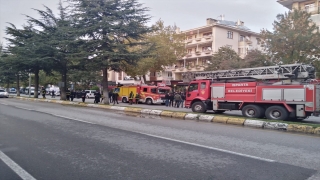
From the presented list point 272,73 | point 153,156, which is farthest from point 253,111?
point 153,156

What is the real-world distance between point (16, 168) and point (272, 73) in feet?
48.0

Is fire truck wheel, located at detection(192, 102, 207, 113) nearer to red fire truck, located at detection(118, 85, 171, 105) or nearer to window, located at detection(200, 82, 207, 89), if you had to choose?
window, located at detection(200, 82, 207, 89)

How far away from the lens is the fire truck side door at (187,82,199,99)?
755 inches

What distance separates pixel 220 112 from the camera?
20.0 m

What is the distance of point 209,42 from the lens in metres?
47.8

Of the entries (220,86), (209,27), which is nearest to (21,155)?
(220,86)

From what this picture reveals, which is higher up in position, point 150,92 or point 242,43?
point 242,43

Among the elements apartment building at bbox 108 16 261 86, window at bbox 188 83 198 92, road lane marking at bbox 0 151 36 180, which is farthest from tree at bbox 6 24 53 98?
road lane marking at bbox 0 151 36 180

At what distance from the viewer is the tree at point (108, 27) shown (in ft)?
80.3

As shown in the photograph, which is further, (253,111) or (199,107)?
(199,107)

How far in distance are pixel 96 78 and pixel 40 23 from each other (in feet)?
72.2

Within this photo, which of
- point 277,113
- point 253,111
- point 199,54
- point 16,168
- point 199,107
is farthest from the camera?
point 199,54

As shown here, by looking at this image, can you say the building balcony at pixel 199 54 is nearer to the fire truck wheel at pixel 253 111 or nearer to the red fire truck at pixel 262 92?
the red fire truck at pixel 262 92

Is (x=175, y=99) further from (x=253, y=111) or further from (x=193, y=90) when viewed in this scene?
(x=253, y=111)
